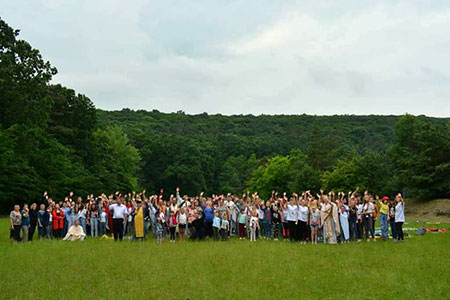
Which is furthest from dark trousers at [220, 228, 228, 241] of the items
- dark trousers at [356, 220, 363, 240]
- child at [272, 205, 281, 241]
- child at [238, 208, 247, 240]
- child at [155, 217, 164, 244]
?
dark trousers at [356, 220, 363, 240]

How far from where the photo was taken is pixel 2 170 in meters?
42.3

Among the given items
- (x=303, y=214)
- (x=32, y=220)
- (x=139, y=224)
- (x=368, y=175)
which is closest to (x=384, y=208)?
(x=303, y=214)

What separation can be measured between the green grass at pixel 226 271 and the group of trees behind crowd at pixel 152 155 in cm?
2795

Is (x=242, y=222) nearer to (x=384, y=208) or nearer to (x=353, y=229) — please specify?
(x=353, y=229)

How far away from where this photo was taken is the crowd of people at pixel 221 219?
71.5 ft

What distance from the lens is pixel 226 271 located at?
13.9 metres

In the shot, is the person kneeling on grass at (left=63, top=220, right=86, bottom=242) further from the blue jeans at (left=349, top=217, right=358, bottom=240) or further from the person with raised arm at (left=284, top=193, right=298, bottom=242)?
the blue jeans at (left=349, top=217, right=358, bottom=240)

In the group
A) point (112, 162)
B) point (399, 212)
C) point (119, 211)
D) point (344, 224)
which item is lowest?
point (344, 224)

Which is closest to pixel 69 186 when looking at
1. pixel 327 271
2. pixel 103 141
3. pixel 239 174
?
pixel 103 141


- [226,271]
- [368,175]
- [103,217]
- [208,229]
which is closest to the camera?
[226,271]

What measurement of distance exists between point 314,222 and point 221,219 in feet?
13.9

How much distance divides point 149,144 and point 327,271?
84978mm

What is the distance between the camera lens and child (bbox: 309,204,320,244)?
2186 cm

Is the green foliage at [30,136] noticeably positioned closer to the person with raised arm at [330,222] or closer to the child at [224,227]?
the child at [224,227]
